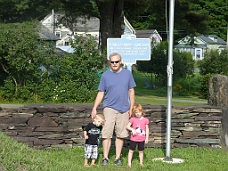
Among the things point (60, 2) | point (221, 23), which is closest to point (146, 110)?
point (60, 2)

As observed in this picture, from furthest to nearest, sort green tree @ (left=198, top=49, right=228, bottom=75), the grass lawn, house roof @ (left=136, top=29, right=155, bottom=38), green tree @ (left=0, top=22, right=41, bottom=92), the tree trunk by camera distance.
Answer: house roof @ (left=136, top=29, right=155, bottom=38) < green tree @ (left=198, top=49, right=228, bottom=75) < the tree trunk < green tree @ (left=0, top=22, right=41, bottom=92) < the grass lawn

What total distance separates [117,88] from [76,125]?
156cm

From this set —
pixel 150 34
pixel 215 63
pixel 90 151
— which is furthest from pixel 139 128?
pixel 150 34

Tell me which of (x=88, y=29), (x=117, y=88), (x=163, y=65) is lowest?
(x=117, y=88)

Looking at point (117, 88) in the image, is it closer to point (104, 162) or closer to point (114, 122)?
point (114, 122)

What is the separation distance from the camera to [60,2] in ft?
66.3

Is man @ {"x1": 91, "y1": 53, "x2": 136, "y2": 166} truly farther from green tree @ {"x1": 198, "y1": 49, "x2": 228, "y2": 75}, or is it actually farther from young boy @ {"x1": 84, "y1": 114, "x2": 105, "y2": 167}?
green tree @ {"x1": 198, "y1": 49, "x2": 228, "y2": 75}

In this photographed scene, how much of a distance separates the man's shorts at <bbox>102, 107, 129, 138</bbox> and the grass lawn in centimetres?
46

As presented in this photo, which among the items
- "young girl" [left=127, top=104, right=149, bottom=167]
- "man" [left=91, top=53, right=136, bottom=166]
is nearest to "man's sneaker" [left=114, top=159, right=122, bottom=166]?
"man" [left=91, top=53, right=136, bottom=166]

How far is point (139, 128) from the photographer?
6.55m

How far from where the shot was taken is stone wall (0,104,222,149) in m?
7.56

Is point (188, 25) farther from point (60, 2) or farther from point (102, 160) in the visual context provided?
point (102, 160)

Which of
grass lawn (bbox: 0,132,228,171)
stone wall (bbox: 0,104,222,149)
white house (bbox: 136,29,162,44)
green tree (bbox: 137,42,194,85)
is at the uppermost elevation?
white house (bbox: 136,29,162,44)

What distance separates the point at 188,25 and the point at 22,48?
377 inches
